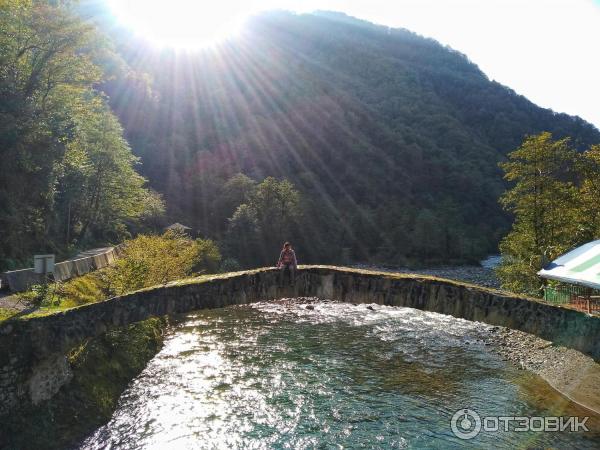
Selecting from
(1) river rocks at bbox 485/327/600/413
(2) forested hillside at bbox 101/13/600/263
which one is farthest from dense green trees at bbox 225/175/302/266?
(1) river rocks at bbox 485/327/600/413

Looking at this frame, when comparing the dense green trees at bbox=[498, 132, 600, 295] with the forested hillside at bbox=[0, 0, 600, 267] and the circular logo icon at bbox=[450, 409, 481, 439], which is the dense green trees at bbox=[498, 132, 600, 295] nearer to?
the circular logo icon at bbox=[450, 409, 481, 439]

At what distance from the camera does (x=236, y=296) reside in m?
12.1

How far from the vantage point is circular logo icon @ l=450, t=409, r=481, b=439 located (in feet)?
51.4

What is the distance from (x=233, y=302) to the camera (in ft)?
39.7

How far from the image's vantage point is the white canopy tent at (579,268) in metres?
13.9

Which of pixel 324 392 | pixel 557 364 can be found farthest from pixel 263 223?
pixel 557 364

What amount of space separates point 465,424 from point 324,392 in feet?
20.0

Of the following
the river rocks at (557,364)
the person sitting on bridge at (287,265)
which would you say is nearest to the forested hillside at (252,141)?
the person sitting on bridge at (287,265)

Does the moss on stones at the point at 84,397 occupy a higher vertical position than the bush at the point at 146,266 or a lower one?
lower

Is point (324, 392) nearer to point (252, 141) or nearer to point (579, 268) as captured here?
point (579, 268)

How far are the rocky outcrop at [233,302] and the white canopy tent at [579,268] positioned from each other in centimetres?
452

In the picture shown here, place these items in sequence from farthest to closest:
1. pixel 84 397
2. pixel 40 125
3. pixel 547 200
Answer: pixel 547 200, pixel 40 125, pixel 84 397

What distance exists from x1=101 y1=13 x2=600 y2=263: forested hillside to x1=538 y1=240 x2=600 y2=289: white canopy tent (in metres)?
52.3

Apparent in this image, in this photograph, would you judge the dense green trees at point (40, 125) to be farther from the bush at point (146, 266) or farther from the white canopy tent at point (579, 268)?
the white canopy tent at point (579, 268)
